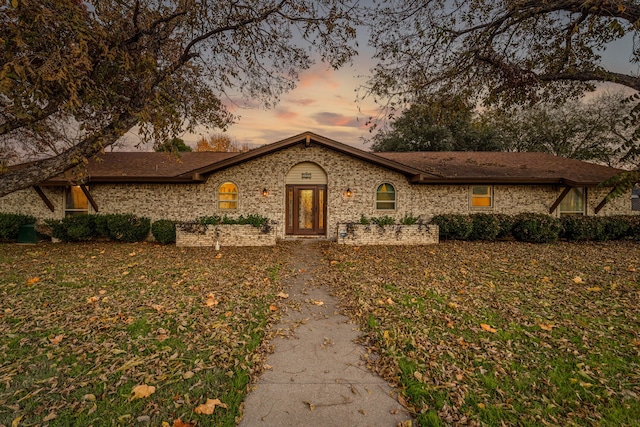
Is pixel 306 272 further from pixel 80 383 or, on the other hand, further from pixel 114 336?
pixel 80 383

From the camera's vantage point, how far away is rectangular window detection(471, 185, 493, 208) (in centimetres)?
1382

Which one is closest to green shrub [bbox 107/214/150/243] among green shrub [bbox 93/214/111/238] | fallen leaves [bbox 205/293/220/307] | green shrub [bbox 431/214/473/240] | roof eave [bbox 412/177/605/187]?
green shrub [bbox 93/214/111/238]

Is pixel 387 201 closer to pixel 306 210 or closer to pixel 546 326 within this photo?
pixel 306 210

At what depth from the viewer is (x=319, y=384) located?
3.13 meters

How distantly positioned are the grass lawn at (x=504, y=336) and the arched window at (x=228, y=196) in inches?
277

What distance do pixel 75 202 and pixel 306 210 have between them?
1062 centimetres

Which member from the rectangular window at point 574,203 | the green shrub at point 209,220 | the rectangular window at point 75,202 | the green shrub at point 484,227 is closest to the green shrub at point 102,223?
the rectangular window at point 75,202

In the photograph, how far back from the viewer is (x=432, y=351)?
375 cm

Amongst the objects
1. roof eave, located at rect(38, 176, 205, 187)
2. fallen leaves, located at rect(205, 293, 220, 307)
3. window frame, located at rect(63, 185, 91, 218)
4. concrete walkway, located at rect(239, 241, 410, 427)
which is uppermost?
roof eave, located at rect(38, 176, 205, 187)

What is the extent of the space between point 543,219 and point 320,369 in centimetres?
1280

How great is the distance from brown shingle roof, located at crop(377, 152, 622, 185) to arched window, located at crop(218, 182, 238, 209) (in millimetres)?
8441

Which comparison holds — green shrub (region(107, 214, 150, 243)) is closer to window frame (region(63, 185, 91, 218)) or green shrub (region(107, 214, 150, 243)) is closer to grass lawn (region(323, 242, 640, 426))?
window frame (region(63, 185, 91, 218))

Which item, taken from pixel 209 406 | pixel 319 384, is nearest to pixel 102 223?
pixel 209 406

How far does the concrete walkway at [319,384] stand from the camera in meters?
2.66
